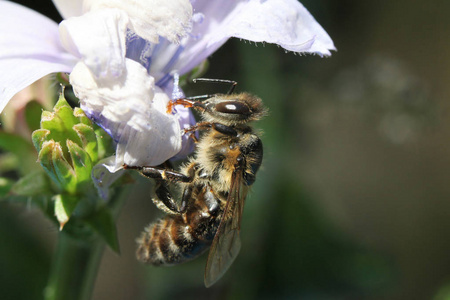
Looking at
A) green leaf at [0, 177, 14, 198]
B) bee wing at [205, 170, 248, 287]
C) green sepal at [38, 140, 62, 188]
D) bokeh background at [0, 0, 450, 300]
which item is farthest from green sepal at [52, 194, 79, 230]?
bokeh background at [0, 0, 450, 300]

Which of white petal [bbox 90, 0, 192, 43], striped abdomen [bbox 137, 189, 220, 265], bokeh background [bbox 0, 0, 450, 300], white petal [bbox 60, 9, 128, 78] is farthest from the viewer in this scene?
bokeh background [bbox 0, 0, 450, 300]

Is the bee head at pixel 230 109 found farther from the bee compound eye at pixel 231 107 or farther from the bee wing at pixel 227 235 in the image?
the bee wing at pixel 227 235

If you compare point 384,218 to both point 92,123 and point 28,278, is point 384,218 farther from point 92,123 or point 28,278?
point 92,123

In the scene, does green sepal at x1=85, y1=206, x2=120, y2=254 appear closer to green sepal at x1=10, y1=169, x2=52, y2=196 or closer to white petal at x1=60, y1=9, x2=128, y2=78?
green sepal at x1=10, y1=169, x2=52, y2=196

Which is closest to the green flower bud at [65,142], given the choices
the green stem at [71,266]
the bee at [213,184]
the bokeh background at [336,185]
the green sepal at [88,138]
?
the green sepal at [88,138]

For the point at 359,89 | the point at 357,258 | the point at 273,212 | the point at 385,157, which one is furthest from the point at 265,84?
the point at 385,157

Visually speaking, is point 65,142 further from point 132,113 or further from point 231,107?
point 231,107
